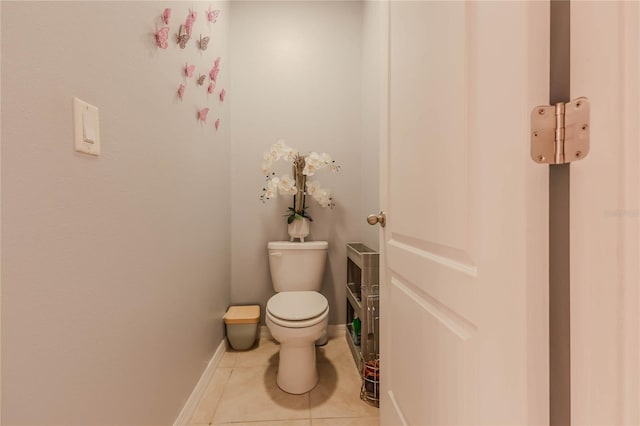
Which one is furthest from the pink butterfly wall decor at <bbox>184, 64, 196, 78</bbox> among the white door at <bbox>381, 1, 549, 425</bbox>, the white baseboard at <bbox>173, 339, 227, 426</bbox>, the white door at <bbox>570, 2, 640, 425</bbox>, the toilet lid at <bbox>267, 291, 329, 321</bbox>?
the white baseboard at <bbox>173, 339, 227, 426</bbox>

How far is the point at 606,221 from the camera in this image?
357mm

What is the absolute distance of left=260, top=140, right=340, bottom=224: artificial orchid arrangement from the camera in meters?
1.97

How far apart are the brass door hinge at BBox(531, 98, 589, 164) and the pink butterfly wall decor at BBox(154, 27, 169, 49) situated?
118cm

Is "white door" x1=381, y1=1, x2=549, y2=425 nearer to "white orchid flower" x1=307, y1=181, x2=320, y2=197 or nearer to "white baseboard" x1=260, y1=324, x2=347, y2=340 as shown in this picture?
"white orchid flower" x1=307, y1=181, x2=320, y2=197

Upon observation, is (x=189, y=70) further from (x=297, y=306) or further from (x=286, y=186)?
(x=297, y=306)

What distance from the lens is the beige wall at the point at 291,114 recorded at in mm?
2137

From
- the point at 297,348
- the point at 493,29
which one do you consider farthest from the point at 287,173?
the point at 493,29

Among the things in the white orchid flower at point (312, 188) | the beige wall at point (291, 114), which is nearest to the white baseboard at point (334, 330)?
the beige wall at point (291, 114)

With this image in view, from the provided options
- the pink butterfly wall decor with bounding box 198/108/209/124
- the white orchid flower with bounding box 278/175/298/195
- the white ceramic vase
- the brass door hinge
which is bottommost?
the white ceramic vase

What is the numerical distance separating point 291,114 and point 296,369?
1704 mm

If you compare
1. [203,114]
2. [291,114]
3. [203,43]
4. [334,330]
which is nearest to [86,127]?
[203,114]

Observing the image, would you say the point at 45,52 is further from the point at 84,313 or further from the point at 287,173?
the point at 287,173

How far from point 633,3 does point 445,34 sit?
353 mm

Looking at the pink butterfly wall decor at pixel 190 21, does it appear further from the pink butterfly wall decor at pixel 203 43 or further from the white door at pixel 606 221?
the white door at pixel 606 221
